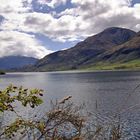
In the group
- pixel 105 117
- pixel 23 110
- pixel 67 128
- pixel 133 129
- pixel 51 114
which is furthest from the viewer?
pixel 23 110

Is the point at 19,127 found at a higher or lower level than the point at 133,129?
higher

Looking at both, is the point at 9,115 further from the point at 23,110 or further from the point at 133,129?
the point at 133,129

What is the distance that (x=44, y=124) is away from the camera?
6473 millimetres

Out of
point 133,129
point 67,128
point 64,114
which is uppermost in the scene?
point 64,114

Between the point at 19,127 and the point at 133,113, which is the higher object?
the point at 19,127

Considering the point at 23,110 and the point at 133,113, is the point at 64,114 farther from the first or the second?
the point at 23,110

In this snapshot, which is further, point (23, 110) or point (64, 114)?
point (23, 110)

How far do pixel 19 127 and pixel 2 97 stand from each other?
0.75 meters

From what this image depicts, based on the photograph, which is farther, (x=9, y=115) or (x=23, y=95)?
(x=9, y=115)

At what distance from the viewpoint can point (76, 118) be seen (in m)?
6.29

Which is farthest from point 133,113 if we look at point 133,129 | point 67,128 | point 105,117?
point 67,128

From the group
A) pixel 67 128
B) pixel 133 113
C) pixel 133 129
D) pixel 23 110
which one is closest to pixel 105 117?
pixel 133 113

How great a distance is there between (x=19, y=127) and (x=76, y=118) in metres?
1.31

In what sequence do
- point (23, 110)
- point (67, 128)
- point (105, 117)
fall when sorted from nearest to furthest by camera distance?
point (67, 128), point (105, 117), point (23, 110)
